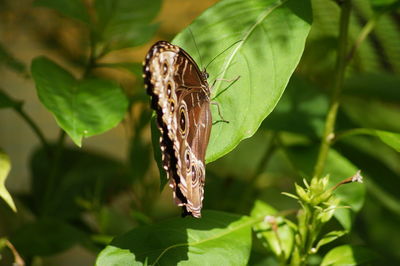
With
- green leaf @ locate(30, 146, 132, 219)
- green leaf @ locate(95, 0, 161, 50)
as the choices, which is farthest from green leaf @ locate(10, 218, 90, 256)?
green leaf @ locate(95, 0, 161, 50)

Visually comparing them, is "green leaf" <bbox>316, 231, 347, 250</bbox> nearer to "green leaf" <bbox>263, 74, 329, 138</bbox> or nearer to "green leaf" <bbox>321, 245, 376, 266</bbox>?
"green leaf" <bbox>321, 245, 376, 266</bbox>

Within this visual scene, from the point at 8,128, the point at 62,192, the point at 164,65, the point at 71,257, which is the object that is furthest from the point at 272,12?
the point at 8,128

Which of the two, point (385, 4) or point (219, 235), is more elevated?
point (385, 4)

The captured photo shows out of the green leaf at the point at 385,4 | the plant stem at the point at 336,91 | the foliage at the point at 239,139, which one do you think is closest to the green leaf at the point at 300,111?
the foliage at the point at 239,139

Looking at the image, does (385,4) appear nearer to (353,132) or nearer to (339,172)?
(353,132)

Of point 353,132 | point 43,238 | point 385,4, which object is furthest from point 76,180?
point 385,4

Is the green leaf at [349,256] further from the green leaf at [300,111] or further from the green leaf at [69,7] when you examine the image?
the green leaf at [69,7]
